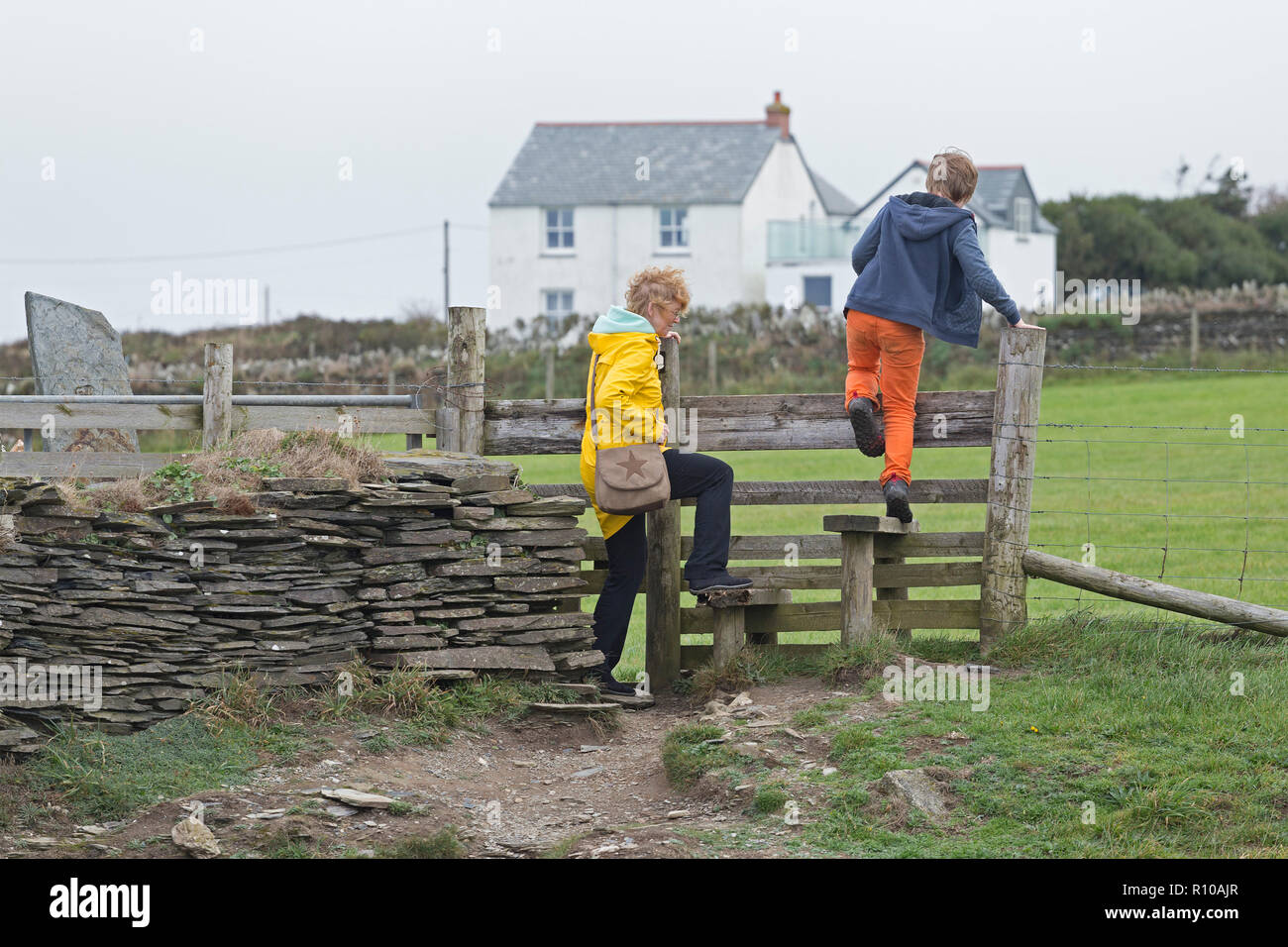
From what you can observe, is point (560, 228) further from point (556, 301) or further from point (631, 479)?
point (631, 479)

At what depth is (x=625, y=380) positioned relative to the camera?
6855 millimetres

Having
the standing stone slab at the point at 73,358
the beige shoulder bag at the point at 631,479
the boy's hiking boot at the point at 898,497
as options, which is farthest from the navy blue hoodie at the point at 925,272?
the standing stone slab at the point at 73,358

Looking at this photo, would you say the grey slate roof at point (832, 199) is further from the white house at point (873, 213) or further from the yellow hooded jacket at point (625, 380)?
the yellow hooded jacket at point (625, 380)

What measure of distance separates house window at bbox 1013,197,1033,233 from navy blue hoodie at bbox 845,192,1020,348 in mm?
40492

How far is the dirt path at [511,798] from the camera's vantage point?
506 cm

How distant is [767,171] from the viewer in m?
44.8

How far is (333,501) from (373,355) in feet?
82.2

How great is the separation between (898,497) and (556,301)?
124ft

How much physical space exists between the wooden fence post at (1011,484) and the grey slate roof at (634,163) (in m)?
36.4

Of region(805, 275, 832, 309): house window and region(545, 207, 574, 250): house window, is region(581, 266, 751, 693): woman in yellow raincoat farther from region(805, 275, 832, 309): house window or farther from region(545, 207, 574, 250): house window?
region(805, 275, 832, 309): house window

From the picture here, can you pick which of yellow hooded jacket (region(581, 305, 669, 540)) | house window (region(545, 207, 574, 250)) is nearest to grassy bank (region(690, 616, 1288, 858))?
yellow hooded jacket (region(581, 305, 669, 540))

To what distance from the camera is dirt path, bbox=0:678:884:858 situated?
5.06 meters

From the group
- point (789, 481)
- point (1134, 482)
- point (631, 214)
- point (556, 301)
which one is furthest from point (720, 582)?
point (556, 301)

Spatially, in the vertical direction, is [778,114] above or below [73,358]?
above
